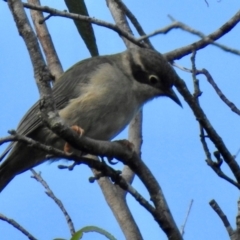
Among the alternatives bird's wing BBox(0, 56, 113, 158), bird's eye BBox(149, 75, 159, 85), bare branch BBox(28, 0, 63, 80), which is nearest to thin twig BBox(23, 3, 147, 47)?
bird's wing BBox(0, 56, 113, 158)

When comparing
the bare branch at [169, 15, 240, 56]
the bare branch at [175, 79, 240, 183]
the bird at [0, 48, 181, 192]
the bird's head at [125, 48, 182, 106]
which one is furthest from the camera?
the bird's head at [125, 48, 182, 106]

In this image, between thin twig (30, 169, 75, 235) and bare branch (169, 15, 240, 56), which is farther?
thin twig (30, 169, 75, 235)

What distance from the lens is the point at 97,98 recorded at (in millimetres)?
5316

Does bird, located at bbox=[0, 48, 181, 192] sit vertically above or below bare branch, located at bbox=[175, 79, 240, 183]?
above

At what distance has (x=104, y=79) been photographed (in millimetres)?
5551

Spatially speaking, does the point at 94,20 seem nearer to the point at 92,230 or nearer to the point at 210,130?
the point at 210,130

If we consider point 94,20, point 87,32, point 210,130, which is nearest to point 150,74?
point 87,32

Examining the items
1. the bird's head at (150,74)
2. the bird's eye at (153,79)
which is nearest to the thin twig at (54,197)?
the bird's head at (150,74)

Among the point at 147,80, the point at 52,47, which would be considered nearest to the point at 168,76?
the point at 147,80

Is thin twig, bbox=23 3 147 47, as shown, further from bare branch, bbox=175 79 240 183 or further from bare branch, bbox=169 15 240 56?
bare branch, bbox=169 15 240 56

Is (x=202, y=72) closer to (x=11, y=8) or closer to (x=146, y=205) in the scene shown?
(x=146, y=205)

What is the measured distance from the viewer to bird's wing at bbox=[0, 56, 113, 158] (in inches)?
209

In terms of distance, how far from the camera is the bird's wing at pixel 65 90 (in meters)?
5.30

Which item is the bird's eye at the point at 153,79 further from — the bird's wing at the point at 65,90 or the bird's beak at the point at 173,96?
the bird's wing at the point at 65,90
